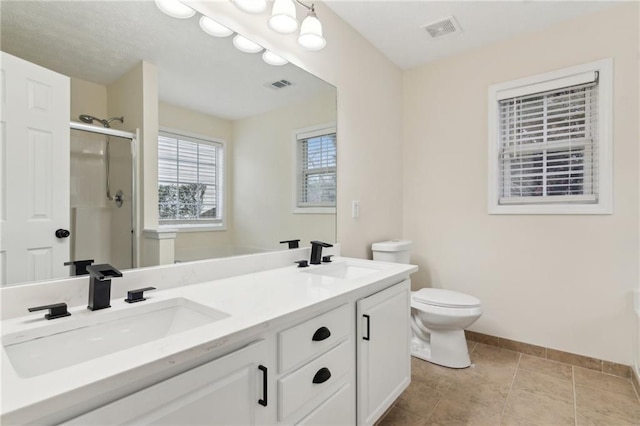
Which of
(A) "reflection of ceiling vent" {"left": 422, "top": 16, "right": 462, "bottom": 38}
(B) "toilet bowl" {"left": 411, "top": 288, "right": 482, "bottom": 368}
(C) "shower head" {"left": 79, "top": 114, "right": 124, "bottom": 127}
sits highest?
(A) "reflection of ceiling vent" {"left": 422, "top": 16, "right": 462, "bottom": 38}

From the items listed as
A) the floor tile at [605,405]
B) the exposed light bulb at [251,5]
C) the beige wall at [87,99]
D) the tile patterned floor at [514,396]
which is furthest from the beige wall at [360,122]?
the floor tile at [605,405]

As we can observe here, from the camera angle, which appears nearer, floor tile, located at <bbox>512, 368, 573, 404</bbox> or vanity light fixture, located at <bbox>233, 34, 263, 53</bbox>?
vanity light fixture, located at <bbox>233, 34, 263, 53</bbox>

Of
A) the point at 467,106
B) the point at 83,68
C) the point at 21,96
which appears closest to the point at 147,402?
the point at 21,96

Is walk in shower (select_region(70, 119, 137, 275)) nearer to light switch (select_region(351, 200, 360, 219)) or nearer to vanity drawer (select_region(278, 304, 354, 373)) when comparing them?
vanity drawer (select_region(278, 304, 354, 373))

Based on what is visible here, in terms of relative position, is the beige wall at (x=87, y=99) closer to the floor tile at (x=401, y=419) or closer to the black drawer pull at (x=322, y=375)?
the black drawer pull at (x=322, y=375)

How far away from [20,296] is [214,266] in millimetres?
626

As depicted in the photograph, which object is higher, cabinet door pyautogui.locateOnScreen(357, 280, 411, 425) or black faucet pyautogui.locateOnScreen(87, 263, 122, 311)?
black faucet pyautogui.locateOnScreen(87, 263, 122, 311)

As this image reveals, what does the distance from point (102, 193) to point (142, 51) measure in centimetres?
56

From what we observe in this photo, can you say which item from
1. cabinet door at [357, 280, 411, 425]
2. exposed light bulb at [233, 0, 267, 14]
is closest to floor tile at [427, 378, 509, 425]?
cabinet door at [357, 280, 411, 425]

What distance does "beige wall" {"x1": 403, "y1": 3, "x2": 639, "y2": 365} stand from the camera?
205 centimetres

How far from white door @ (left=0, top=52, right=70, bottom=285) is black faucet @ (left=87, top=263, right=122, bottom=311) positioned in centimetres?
12

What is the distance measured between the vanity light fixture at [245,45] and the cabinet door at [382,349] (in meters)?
1.32

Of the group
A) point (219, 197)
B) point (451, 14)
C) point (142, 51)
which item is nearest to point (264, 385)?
point (219, 197)

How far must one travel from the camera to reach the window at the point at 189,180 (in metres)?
1.26
